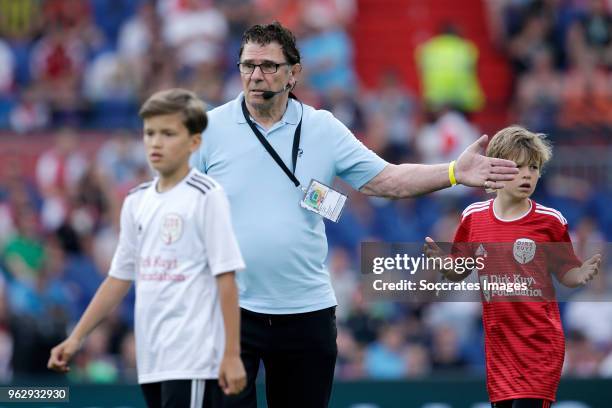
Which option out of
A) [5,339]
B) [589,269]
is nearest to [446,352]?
[5,339]

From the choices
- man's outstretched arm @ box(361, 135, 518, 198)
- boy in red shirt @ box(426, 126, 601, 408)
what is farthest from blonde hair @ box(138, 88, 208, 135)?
boy in red shirt @ box(426, 126, 601, 408)

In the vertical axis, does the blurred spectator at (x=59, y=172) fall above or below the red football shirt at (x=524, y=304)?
above

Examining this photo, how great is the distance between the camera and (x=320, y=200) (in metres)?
6.61

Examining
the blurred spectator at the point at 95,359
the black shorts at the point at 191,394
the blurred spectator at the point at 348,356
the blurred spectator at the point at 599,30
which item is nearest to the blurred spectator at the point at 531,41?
the blurred spectator at the point at 599,30

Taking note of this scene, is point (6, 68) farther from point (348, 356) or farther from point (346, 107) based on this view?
point (348, 356)

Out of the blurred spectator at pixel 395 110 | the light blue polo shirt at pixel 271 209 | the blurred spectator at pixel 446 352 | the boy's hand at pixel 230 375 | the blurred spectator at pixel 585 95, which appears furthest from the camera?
the blurred spectator at pixel 585 95

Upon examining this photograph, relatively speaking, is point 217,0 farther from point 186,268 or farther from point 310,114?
point 186,268

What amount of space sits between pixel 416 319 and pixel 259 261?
6.11 meters

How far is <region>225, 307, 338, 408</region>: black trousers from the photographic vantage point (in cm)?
658

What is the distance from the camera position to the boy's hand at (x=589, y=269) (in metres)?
6.77

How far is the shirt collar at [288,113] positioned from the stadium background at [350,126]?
3.31 metres

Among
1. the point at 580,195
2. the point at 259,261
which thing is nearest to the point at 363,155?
the point at 259,261

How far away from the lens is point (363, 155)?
269 inches

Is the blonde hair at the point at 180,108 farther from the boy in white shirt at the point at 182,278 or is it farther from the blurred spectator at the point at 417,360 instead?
the blurred spectator at the point at 417,360
